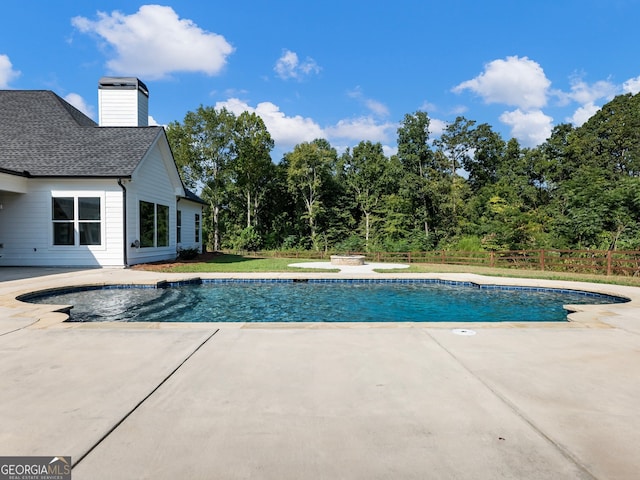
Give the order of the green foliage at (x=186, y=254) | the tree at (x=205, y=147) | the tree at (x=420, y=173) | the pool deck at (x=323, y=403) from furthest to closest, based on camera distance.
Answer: the tree at (x=420, y=173), the tree at (x=205, y=147), the green foliage at (x=186, y=254), the pool deck at (x=323, y=403)

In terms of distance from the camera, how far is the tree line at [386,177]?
27422 mm

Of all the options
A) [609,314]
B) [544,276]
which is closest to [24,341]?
[609,314]

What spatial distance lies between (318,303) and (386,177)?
23.6 meters

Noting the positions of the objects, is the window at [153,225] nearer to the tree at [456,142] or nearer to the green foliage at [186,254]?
the green foliage at [186,254]

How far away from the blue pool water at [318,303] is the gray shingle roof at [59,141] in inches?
239

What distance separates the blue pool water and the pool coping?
0.24 metres

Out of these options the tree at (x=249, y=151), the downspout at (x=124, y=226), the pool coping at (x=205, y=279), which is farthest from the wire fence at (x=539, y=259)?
the downspout at (x=124, y=226)

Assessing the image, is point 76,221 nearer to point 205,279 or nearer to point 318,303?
point 205,279

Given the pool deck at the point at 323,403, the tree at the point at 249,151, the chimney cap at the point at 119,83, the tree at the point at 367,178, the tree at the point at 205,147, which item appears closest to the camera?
the pool deck at the point at 323,403

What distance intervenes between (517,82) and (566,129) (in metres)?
7.03

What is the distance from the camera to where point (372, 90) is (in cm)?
2638

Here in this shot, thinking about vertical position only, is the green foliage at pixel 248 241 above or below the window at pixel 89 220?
below

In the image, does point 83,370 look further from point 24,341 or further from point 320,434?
point 320,434

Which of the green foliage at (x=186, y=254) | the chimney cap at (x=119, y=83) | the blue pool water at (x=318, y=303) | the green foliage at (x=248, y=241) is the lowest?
the blue pool water at (x=318, y=303)
